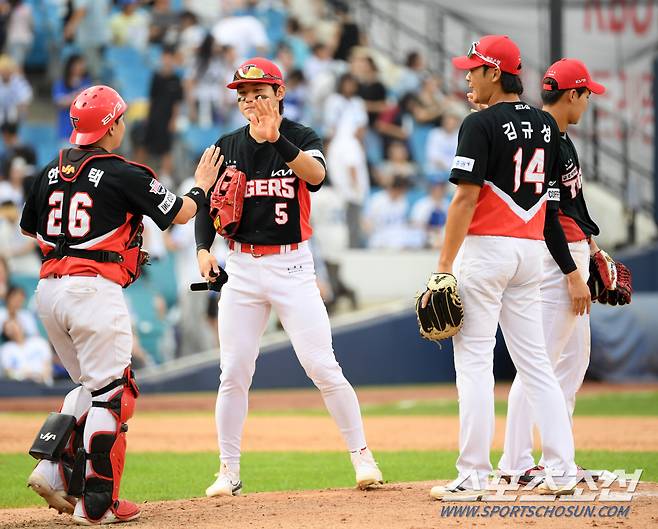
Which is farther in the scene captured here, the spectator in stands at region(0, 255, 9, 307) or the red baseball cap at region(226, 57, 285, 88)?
the spectator in stands at region(0, 255, 9, 307)

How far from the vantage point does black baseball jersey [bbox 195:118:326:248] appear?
19.7ft

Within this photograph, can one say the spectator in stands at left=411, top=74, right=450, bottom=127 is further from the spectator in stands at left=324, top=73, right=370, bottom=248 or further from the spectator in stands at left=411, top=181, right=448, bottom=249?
the spectator in stands at left=411, top=181, right=448, bottom=249

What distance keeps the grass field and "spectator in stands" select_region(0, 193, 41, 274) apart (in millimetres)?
6856

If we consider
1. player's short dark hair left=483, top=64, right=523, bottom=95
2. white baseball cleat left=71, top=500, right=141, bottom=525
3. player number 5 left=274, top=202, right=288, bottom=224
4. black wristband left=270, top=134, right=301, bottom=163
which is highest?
player's short dark hair left=483, top=64, right=523, bottom=95

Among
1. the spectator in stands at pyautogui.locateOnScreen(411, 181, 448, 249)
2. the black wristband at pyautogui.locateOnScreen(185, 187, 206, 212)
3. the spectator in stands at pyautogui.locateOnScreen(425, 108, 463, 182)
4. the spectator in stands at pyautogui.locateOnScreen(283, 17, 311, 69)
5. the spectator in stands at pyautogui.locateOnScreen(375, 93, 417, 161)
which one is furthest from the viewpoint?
the spectator in stands at pyautogui.locateOnScreen(283, 17, 311, 69)

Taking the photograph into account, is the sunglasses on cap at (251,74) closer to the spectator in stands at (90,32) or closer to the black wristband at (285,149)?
the black wristband at (285,149)

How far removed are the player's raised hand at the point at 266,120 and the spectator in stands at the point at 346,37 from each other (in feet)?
43.3

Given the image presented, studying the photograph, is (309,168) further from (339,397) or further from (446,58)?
(446,58)

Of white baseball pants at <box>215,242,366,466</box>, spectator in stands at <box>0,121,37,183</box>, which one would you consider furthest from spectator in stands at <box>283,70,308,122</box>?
white baseball pants at <box>215,242,366,466</box>

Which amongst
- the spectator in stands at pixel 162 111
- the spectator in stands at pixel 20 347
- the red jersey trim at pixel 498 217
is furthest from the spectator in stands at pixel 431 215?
the red jersey trim at pixel 498 217

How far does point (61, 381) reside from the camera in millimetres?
14273

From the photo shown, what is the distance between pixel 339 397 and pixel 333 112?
11.9 meters

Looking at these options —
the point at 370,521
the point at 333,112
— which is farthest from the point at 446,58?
the point at 370,521

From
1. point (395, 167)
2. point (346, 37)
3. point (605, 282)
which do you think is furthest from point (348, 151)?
point (605, 282)
